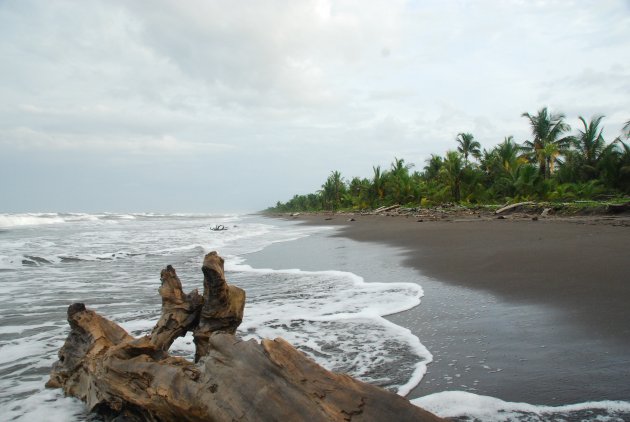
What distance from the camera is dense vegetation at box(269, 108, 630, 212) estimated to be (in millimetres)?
24219

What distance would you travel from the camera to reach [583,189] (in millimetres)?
23438

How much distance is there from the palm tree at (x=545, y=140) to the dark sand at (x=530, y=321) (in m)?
28.2

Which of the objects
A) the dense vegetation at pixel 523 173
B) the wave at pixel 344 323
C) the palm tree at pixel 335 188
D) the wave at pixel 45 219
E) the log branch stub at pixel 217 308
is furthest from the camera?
the palm tree at pixel 335 188

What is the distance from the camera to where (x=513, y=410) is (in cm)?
235

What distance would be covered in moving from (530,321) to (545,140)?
36.8 m

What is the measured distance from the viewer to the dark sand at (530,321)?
269 cm

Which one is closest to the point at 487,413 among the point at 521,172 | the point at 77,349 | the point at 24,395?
the point at 77,349

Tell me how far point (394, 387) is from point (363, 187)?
48205 millimetres

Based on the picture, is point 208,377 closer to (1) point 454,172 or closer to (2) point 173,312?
(2) point 173,312

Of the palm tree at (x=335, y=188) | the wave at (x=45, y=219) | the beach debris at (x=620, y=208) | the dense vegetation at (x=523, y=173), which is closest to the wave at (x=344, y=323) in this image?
the beach debris at (x=620, y=208)

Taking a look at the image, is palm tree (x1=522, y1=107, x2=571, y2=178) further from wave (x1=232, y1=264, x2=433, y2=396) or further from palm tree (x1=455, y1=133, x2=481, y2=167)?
wave (x1=232, y1=264, x2=433, y2=396)

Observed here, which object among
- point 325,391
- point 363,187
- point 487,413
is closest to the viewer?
point 325,391

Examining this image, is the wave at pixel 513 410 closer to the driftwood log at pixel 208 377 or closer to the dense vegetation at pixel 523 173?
the driftwood log at pixel 208 377

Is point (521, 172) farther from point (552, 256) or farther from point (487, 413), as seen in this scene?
point (487, 413)
